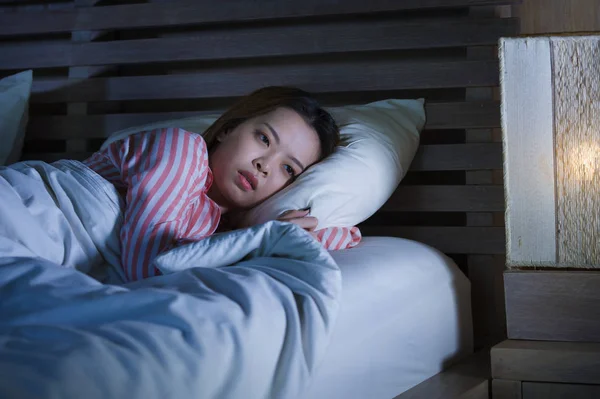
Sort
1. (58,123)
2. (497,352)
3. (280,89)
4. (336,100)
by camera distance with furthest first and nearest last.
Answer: (58,123) → (336,100) → (280,89) → (497,352)

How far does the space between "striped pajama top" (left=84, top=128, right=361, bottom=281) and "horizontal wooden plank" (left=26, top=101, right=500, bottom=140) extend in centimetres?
57

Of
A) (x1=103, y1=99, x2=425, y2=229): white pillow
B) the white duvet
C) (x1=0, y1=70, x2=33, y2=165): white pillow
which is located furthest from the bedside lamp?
(x1=0, y1=70, x2=33, y2=165): white pillow

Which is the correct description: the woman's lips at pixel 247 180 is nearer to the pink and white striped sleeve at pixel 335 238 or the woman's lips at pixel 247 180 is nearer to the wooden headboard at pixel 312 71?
the pink and white striped sleeve at pixel 335 238

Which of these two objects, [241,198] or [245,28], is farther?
[245,28]

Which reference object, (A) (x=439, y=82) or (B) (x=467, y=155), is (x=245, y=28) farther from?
(B) (x=467, y=155)

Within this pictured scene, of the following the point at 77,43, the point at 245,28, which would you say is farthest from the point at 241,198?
the point at 77,43

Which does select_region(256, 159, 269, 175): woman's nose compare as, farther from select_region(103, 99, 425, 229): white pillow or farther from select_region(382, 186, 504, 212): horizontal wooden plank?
select_region(382, 186, 504, 212): horizontal wooden plank

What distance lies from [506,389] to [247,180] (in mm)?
637

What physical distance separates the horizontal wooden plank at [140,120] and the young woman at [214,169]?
1.19 feet

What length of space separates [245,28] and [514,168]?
1016mm

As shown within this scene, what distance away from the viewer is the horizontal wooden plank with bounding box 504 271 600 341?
1.31 metres

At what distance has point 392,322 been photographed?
3.94 feet

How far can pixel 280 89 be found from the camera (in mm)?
1656

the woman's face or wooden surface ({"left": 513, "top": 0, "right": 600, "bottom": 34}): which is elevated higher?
wooden surface ({"left": 513, "top": 0, "right": 600, "bottom": 34})
